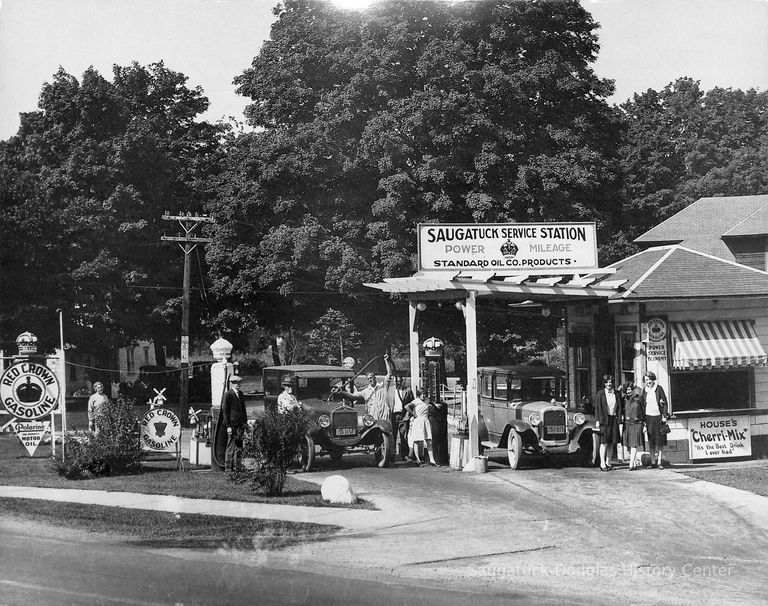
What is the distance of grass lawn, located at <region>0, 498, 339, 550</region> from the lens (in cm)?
1159

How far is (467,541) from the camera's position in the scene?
38.5 feet

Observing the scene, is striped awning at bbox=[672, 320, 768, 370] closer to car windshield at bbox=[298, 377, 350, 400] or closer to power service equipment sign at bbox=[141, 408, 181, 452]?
car windshield at bbox=[298, 377, 350, 400]

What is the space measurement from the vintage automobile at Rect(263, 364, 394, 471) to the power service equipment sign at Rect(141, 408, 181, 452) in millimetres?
2062

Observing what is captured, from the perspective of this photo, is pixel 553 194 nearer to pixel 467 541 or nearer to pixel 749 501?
pixel 749 501

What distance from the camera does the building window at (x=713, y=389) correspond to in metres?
20.8

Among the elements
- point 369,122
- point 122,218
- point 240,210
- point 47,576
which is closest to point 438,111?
point 369,122

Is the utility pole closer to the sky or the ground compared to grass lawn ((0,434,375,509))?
closer to the sky

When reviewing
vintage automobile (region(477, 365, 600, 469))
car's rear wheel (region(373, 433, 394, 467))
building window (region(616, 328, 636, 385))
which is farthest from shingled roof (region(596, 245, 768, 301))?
car's rear wheel (region(373, 433, 394, 467))

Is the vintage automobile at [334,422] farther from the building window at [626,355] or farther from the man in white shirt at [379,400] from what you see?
the building window at [626,355]

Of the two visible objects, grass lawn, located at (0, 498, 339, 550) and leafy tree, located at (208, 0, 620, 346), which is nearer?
grass lawn, located at (0, 498, 339, 550)

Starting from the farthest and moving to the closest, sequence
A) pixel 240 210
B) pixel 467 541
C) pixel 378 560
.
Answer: pixel 240 210 < pixel 467 541 < pixel 378 560

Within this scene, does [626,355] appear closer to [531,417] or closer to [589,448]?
[589,448]

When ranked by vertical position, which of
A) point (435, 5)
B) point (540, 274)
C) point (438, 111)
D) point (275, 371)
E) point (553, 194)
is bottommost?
point (275, 371)

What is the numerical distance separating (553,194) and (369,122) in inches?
274
